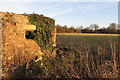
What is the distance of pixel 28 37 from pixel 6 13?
1.64 metres

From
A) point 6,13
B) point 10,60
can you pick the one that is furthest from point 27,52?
point 6,13

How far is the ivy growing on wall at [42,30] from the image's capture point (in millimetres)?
5234

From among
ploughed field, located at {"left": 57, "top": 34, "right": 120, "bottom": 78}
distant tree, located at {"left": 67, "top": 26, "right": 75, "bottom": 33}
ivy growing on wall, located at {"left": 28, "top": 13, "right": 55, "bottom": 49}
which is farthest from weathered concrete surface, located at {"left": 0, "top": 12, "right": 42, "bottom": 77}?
distant tree, located at {"left": 67, "top": 26, "right": 75, "bottom": 33}

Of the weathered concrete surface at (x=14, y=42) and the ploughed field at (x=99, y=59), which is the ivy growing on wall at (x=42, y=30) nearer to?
the weathered concrete surface at (x=14, y=42)

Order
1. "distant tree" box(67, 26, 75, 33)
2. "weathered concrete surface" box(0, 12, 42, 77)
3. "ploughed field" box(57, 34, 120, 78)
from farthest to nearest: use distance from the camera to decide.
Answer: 1. "distant tree" box(67, 26, 75, 33)
2. "weathered concrete surface" box(0, 12, 42, 77)
3. "ploughed field" box(57, 34, 120, 78)

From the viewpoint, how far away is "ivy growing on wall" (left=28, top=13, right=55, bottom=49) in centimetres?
523

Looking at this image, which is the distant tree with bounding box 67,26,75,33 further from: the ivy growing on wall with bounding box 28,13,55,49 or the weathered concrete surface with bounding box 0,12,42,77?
the weathered concrete surface with bounding box 0,12,42,77

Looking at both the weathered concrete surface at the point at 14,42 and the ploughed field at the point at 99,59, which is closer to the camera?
the ploughed field at the point at 99,59

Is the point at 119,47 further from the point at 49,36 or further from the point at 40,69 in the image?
the point at 49,36

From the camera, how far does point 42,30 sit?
5.68 meters

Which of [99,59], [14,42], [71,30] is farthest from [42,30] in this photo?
[99,59]

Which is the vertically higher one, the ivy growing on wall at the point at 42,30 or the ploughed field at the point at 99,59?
the ivy growing on wall at the point at 42,30

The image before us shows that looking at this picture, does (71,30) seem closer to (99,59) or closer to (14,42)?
(99,59)

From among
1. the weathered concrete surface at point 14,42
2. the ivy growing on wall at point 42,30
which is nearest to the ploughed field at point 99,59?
the weathered concrete surface at point 14,42
